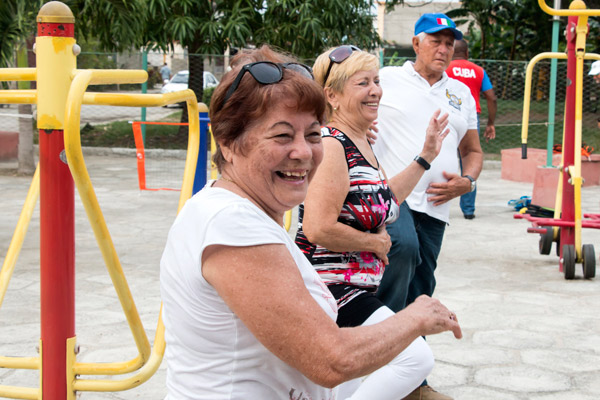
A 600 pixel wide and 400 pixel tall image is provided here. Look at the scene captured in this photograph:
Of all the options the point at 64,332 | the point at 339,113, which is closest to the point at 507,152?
the point at 339,113

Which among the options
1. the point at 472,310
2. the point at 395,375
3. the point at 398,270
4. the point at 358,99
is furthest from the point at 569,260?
the point at 395,375

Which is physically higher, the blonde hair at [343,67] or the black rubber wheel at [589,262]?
the blonde hair at [343,67]

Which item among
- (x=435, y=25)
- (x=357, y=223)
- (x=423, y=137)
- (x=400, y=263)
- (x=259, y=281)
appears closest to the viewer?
(x=259, y=281)

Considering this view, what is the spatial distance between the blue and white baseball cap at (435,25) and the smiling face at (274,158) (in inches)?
93.8

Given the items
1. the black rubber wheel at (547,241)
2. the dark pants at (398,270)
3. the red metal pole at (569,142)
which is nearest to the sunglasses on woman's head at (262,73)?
the dark pants at (398,270)

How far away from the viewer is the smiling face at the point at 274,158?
5.67ft

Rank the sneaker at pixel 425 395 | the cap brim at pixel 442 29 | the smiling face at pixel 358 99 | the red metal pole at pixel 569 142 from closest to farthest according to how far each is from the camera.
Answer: the smiling face at pixel 358 99 < the sneaker at pixel 425 395 < the cap brim at pixel 442 29 < the red metal pole at pixel 569 142

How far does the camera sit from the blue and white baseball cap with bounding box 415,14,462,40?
396cm

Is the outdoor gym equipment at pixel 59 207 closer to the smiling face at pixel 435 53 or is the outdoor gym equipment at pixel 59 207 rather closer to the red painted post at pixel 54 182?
the red painted post at pixel 54 182

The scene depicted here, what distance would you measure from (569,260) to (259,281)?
475 cm

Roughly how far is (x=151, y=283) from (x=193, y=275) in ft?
13.7

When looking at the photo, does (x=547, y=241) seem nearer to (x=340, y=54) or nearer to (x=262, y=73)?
(x=340, y=54)

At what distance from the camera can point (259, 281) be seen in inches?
59.6

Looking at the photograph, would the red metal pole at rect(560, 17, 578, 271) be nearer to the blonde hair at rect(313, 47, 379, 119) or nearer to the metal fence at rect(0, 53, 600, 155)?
the blonde hair at rect(313, 47, 379, 119)
